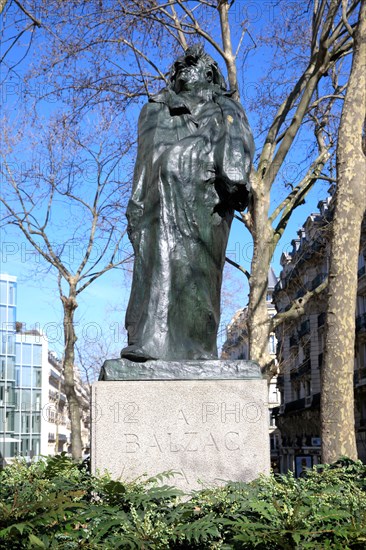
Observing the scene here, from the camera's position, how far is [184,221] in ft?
18.2

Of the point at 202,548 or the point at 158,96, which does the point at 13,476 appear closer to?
the point at 202,548

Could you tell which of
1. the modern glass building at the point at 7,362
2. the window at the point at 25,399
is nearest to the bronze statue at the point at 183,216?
the modern glass building at the point at 7,362

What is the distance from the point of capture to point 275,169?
15.9 meters

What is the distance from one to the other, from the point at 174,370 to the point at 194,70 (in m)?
2.48

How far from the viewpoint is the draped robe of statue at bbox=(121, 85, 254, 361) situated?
17.6 ft

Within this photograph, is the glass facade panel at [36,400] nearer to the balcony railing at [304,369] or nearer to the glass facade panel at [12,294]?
the glass facade panel at [12,294]

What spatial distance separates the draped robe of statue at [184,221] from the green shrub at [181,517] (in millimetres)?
1306

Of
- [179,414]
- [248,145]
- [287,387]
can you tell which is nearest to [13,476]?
[179,414]

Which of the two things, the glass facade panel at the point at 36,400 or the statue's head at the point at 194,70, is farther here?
the glass facade panel at the point at 36,400

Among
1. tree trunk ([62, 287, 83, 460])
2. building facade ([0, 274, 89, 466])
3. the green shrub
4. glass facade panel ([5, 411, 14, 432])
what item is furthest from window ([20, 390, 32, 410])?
the green shrub

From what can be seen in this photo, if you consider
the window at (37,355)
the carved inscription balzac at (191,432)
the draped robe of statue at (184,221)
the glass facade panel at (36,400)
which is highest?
the window at (37,355)

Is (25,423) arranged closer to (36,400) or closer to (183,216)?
(36,400)

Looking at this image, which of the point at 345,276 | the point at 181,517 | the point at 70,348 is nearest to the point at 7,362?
the point at 70,348

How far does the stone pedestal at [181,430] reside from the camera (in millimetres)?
4758
